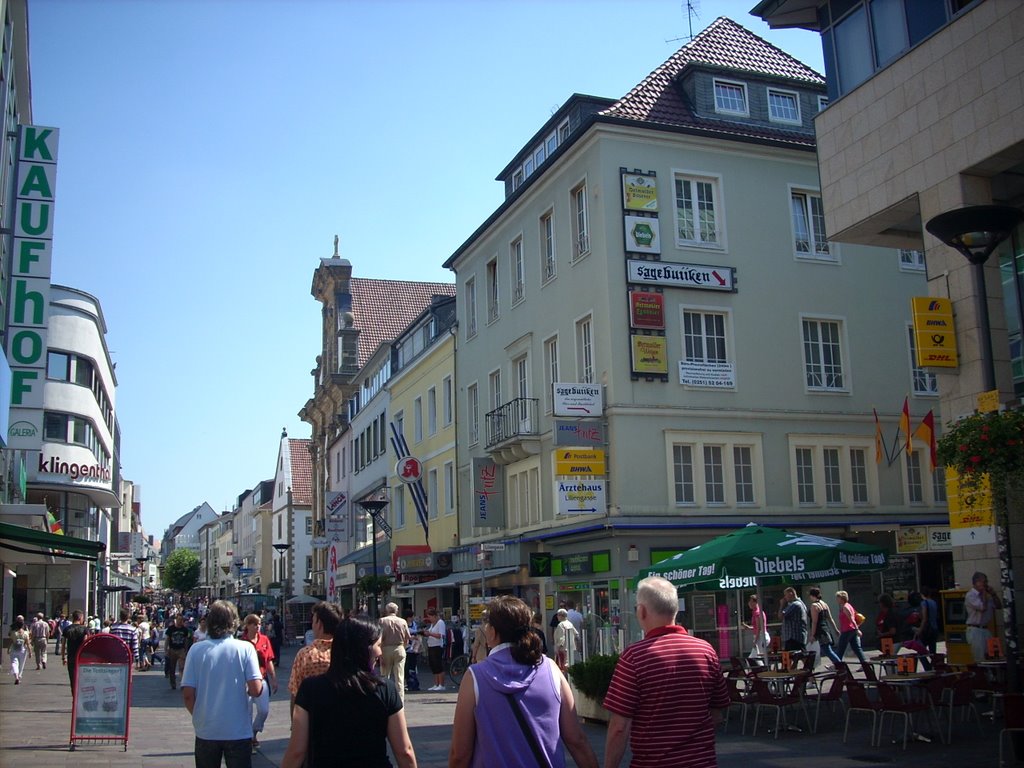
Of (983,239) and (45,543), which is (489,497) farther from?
(983,239)

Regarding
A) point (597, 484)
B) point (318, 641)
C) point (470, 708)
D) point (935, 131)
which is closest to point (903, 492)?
point (597, 484)

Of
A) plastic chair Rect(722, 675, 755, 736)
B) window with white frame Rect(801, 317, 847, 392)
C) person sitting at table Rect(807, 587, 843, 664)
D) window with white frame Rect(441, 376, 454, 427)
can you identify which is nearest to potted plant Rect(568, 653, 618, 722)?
plastic chair Rect(722, 675, 755, 736)

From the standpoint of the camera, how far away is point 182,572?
134 meters

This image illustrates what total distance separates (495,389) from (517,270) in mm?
→ 3826

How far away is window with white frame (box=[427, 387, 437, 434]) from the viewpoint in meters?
38.6

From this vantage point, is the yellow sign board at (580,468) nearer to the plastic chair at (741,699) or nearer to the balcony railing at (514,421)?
the balcony railing at (514,421)

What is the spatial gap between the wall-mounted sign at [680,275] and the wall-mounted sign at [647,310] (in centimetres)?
34

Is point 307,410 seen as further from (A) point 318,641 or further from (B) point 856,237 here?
(A) point 318,641

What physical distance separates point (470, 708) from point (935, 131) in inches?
500

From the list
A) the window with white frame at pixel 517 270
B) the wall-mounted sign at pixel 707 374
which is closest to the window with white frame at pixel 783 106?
the wall-mounted sign at pixel 707 374

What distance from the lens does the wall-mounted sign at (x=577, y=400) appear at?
24359 millimetres

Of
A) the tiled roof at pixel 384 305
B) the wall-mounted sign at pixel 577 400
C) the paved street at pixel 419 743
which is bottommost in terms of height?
the paved street at pixel 419 743

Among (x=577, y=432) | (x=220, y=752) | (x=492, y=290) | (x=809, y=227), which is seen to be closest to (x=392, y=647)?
(x=220, y=752)

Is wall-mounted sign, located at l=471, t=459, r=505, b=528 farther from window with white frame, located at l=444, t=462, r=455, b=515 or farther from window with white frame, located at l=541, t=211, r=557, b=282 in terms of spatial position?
window with white frame, located at l=541, t=211, r=557, b=282
